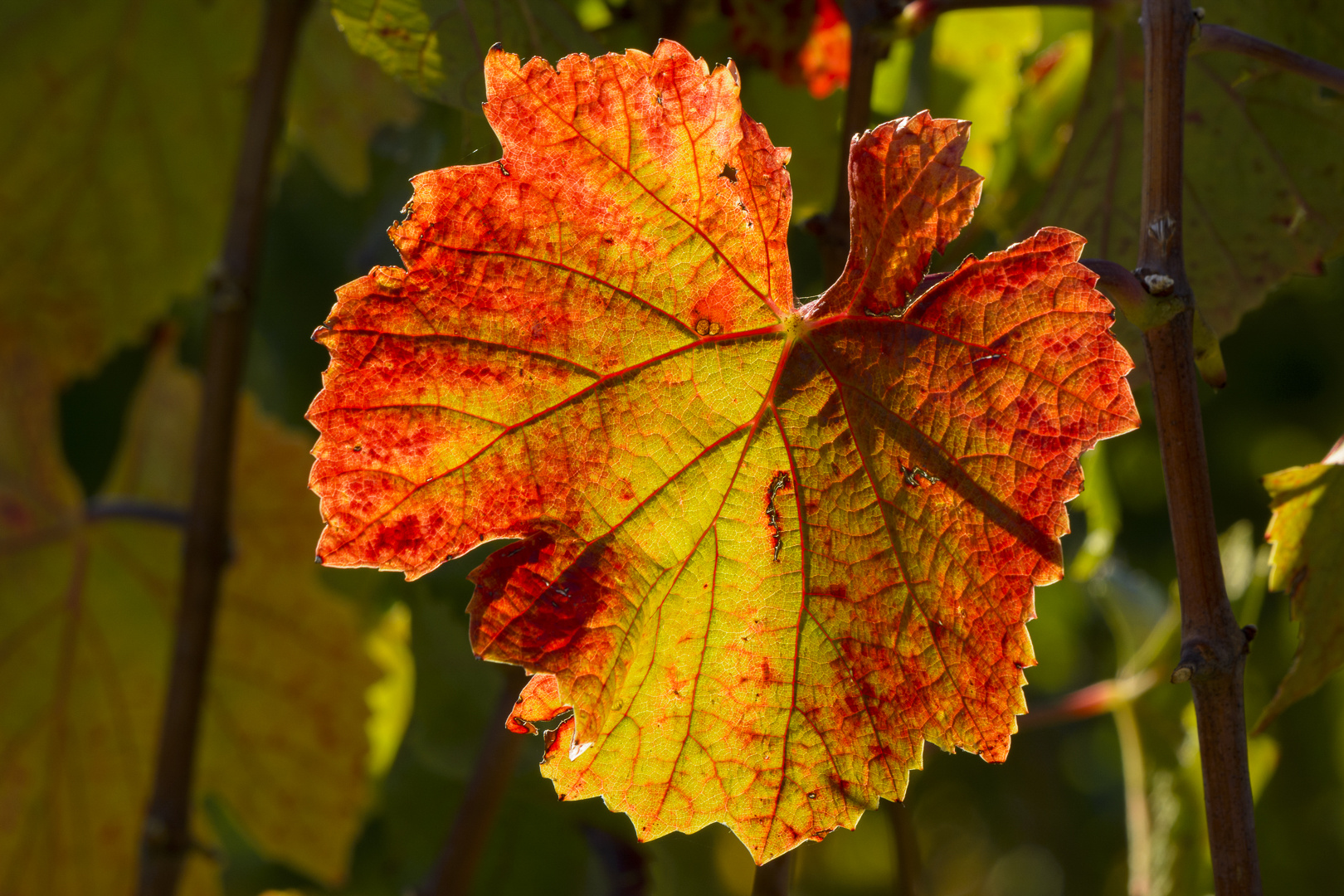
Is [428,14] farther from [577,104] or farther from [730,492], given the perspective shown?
[730,492]

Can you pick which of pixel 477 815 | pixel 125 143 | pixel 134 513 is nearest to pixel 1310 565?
pixel 477 815

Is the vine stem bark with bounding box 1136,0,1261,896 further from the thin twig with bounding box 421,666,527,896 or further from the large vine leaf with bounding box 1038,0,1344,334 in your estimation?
the thin twig with bounding box 421,666,527,896


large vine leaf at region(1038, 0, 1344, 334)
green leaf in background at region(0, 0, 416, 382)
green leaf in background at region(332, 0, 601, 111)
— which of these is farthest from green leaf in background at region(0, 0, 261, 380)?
large vine leaf at region(1038, 0, 1344, 334)

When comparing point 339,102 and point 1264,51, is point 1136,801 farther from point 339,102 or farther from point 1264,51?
point 339,102

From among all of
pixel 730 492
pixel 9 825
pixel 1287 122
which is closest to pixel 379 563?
pixel 730 492

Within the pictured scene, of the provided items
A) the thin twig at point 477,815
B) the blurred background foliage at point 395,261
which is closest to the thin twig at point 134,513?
the blurred background foliage at point 395,261

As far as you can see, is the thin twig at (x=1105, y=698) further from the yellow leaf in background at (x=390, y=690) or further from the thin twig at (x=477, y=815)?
the yellow leaf in background at (x=390, y=690)
